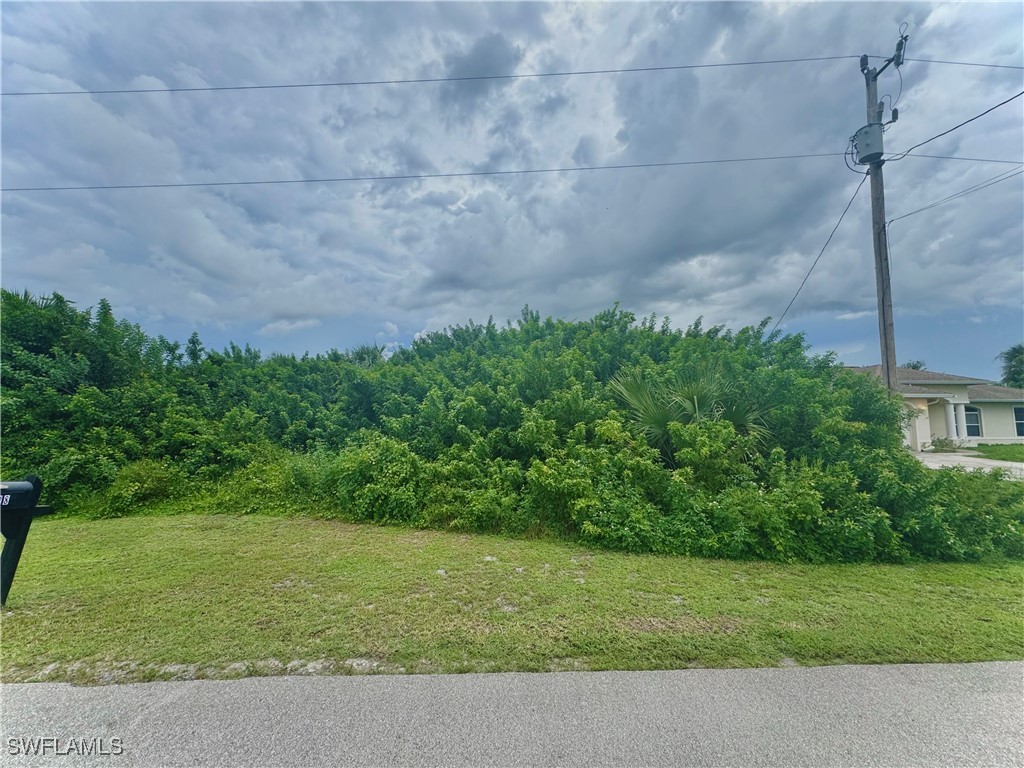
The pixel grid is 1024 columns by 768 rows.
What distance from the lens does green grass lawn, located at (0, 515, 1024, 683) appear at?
2564 mm

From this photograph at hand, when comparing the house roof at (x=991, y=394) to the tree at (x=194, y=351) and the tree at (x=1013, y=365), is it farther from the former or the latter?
the tree at (x=194, y=351)

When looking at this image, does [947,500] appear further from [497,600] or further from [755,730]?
[497,600]

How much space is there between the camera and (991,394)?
62.1ft

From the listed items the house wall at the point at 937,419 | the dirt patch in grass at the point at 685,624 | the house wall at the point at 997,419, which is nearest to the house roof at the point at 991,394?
the house wall at the point at 997,419

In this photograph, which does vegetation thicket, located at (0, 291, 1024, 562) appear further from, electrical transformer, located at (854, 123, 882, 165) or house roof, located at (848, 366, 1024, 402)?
house roof, located at (848, 366, 1024, 402)

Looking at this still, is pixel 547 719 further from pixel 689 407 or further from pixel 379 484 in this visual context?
pixel 689 407

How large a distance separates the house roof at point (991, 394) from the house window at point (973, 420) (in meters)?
0.53

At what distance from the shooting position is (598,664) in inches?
98.7

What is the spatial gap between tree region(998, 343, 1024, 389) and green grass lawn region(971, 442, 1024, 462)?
2547 centimetres

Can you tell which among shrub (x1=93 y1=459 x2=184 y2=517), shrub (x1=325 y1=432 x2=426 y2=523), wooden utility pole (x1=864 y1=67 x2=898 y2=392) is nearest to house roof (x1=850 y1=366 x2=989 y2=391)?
wooden utility pole (x1=864 y1=67 x2=898 y2=392)

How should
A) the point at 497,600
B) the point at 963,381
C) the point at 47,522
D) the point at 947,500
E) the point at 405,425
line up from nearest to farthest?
the point at 497,600 < the point at 947,500 < the point at 47,522 < the point at 405,425 < the point at 963,381

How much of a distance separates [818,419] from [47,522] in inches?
446

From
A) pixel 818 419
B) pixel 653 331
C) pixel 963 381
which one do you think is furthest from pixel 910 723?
pixel 963 381

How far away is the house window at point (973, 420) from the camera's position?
18.6 metres
